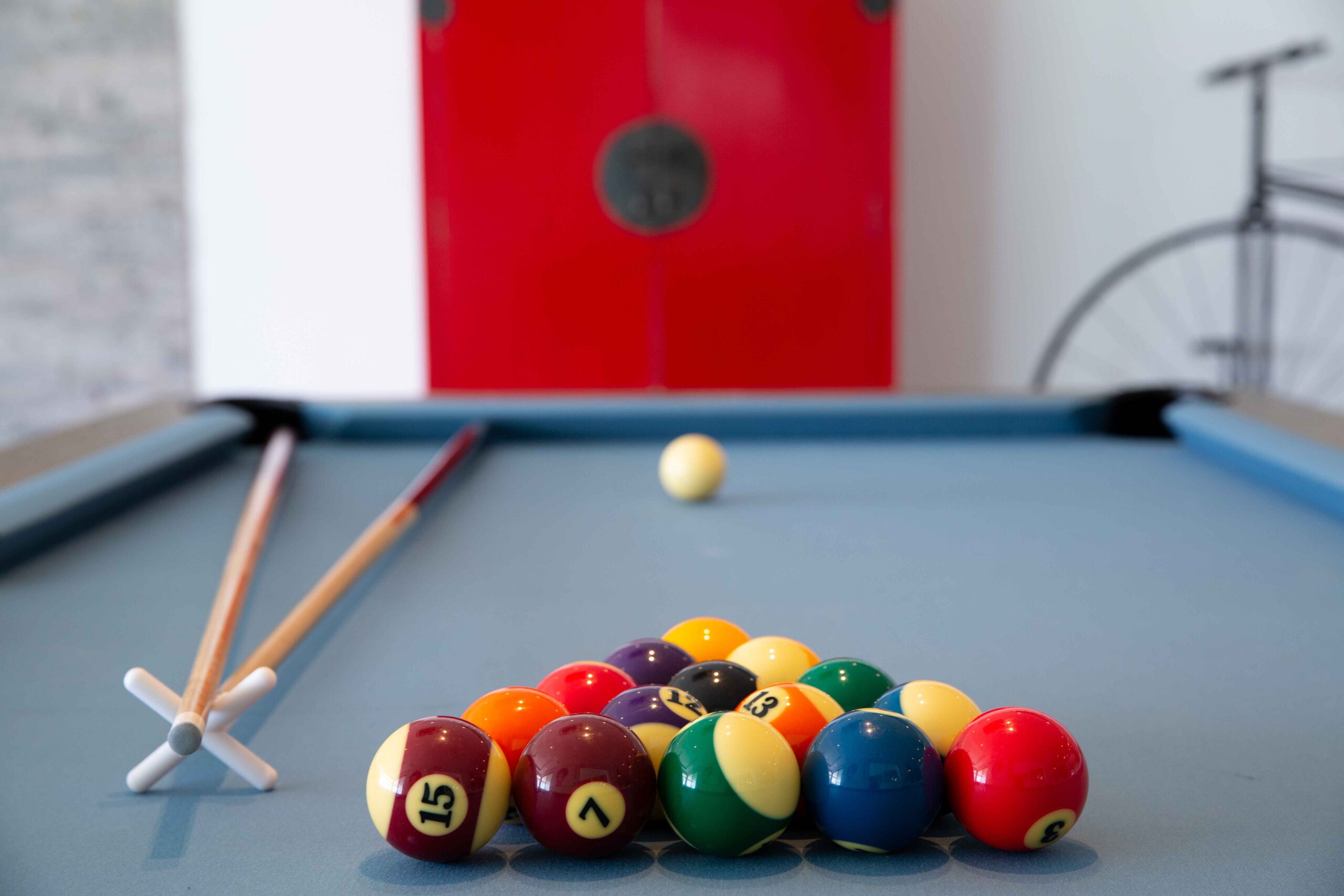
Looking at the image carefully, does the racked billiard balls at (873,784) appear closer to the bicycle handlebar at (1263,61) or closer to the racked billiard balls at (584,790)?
the racked billiard balls at (584,790)

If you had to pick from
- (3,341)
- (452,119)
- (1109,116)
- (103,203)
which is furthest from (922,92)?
(3,341)

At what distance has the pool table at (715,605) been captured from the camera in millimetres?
631

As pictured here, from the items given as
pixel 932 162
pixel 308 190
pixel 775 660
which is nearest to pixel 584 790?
pixel 775 660

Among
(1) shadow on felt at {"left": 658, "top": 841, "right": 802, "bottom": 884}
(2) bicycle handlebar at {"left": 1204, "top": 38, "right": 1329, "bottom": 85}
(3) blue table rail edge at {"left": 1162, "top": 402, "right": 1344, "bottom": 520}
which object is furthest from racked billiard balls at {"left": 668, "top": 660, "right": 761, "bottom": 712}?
(2) bicycle handlebar at {"left": 1204, "top": 38, "right": 1329, "bottom": 85}

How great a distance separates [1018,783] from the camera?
2.04ft

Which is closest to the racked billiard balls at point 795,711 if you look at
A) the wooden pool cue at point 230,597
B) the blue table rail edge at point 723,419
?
the wooden pool cue at point 230,597

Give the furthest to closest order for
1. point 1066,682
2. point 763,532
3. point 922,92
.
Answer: point 922,92 < point 763,532 < point 1066,682

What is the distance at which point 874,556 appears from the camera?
51.1 inches

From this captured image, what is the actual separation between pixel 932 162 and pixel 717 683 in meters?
3.13

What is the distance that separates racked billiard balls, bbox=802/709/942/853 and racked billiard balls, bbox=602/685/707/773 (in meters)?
0.09

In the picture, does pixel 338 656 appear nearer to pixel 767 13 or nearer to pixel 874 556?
pixel 874 556

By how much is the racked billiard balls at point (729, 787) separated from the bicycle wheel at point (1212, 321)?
10.1 feet

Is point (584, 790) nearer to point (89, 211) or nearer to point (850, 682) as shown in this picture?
point (850, 682)

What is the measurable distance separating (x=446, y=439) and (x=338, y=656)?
0.96 m
